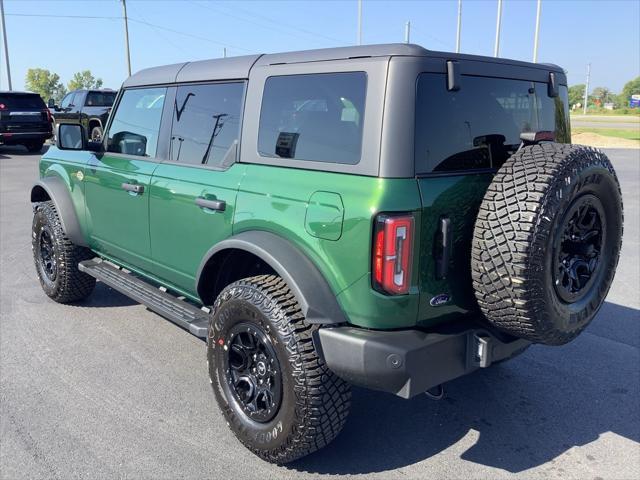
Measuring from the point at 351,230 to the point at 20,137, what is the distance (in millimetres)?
18097

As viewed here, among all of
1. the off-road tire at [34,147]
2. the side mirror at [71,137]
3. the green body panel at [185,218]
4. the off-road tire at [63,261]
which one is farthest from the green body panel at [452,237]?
the off-road tire at [34,147]

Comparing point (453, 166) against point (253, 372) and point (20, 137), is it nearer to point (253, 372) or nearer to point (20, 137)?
point (253, 372)

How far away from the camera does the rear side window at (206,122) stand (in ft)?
11.2

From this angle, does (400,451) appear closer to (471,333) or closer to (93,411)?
(471,333)

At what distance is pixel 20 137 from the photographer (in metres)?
17.8

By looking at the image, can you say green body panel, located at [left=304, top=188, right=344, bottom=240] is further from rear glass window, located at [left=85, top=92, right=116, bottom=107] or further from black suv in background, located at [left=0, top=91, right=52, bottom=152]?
rear glass window, located at [left=85, top=92, right=116, bottom=107]

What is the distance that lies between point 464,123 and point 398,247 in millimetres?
754

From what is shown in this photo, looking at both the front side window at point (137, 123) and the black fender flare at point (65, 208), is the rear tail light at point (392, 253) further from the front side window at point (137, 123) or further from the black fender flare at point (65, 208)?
the black fender flare at point (65, 208)

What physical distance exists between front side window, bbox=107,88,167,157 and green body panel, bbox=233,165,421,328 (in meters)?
1.57

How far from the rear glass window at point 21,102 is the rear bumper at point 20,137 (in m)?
0.76

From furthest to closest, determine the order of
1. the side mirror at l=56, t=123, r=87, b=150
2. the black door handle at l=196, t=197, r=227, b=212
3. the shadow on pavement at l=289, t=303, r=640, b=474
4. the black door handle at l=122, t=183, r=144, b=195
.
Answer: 1. the side mirror at l=56, t=123, r=87, b=150
2. the black door handle at l=122, t=183, r=144, b=195
3. the black door handle at l=196, t=197, r=227, b=212
4. the shadow on pavement at l=289, t=303, r=640, b=474

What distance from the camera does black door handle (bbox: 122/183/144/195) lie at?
12.8 feet

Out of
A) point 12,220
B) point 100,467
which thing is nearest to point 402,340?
point 100,467

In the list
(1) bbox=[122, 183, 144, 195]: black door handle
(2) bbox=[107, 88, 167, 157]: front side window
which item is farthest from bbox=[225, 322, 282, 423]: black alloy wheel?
(2) bbox=[107, 88, 167, 157]: front side window
